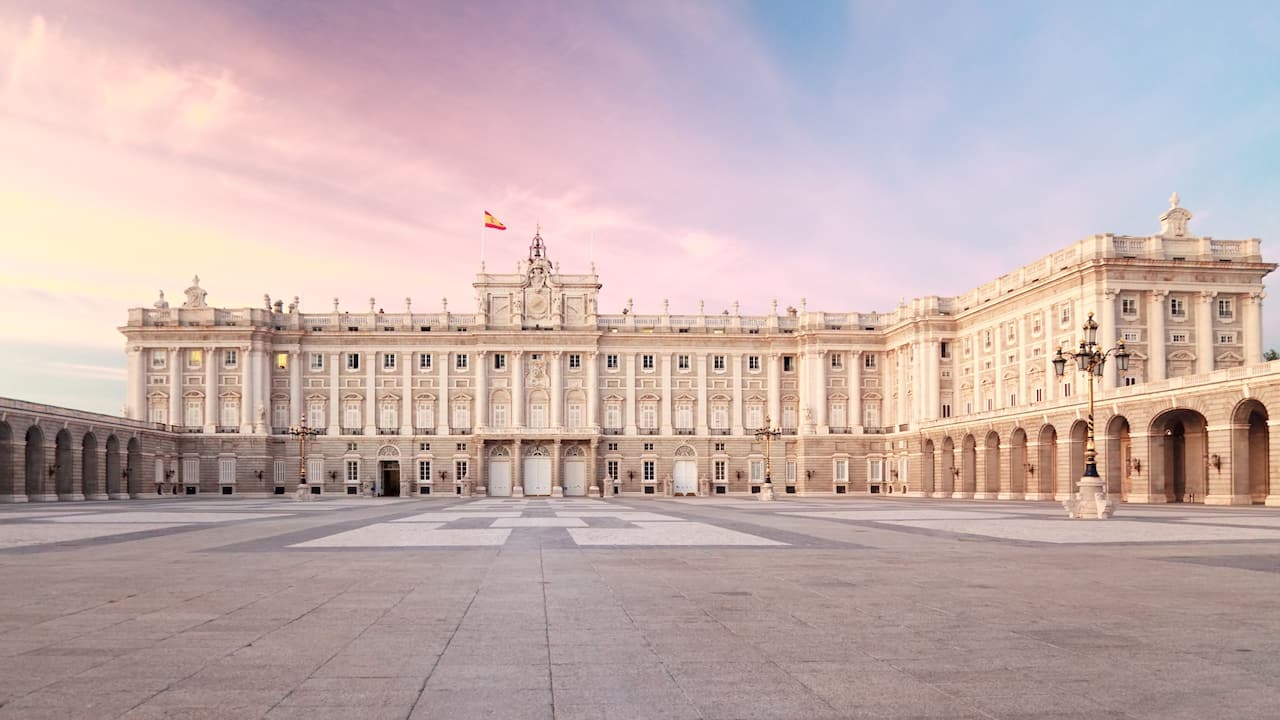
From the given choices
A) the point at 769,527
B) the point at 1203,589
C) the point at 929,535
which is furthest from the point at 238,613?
the point at 769,527

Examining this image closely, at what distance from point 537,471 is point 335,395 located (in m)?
19.7

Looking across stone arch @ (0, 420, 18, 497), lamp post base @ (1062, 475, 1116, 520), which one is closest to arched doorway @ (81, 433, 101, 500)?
stone arch @ (0, 420, 18, 497)

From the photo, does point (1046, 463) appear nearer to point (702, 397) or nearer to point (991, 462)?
point (991, 462)

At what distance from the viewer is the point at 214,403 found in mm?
88312

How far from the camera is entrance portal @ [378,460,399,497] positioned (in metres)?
90.8

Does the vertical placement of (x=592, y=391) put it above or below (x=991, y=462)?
above

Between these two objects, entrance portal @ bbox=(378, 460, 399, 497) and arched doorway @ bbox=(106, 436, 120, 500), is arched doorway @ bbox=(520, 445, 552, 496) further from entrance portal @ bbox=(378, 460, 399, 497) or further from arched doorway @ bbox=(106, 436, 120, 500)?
arched doorway @ bbox=(106, 436, 120, 500)

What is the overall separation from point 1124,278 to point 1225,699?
6083 centimetres

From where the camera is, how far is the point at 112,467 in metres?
73.6

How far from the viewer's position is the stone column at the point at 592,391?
91.4 meters

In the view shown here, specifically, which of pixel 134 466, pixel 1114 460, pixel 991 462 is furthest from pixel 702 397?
pixel 134 466

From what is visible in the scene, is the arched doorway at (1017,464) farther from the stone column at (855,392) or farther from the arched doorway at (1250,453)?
the stone column at (855,392)

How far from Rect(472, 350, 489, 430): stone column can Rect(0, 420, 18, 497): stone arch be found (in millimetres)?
38784

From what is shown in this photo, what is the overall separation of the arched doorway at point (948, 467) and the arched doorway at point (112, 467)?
61724 mm
